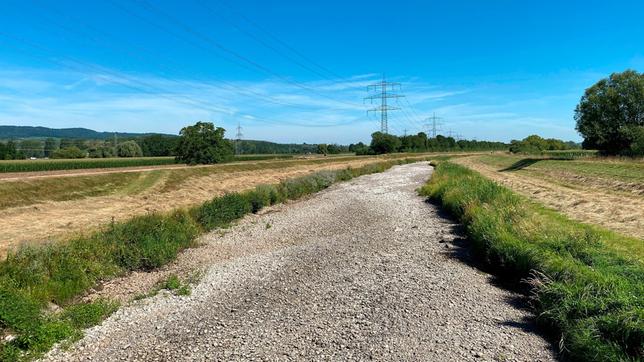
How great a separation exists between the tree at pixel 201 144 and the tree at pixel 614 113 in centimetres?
5900

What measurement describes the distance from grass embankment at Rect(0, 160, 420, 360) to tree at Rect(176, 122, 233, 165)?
59408 mm

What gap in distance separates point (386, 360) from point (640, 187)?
85.4 feet

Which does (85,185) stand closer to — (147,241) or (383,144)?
(147,241)

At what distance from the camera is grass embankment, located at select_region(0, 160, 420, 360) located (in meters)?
7.88

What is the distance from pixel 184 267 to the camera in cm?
1366

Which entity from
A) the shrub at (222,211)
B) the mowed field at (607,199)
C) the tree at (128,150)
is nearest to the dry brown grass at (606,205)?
the mowed field at (607,199)

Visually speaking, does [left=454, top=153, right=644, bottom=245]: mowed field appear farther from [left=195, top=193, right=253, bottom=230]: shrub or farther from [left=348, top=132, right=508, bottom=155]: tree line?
[left=348, top=132, right=508, bottom=155]: tree line

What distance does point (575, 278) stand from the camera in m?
8.23

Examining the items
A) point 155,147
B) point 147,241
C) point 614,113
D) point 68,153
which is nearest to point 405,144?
point 155,147

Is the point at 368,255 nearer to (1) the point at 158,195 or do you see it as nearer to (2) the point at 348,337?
(2) the point at 348,337

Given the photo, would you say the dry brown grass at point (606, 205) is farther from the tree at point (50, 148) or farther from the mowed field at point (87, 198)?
the tree at point (50, 148)

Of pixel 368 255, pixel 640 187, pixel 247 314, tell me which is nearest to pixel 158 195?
pixel 368 255

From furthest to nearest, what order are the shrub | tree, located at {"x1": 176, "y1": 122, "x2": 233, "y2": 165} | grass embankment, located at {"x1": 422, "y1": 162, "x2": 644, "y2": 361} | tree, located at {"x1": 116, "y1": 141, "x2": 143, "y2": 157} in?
tree, located at {"x1": 116, "y1": 141, "x2": 143, "y2": 157}
tree, located at {"x1": 176, "y1": 122, "x2": 233, "y2": 165}
the shrub
grass embankment, located at {"x1": 422, "y1": 162, "x2": 644, "y2": 361}

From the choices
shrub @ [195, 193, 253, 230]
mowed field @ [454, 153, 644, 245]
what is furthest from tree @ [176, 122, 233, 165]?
mowed field @ [454, 153, 644, 245]
